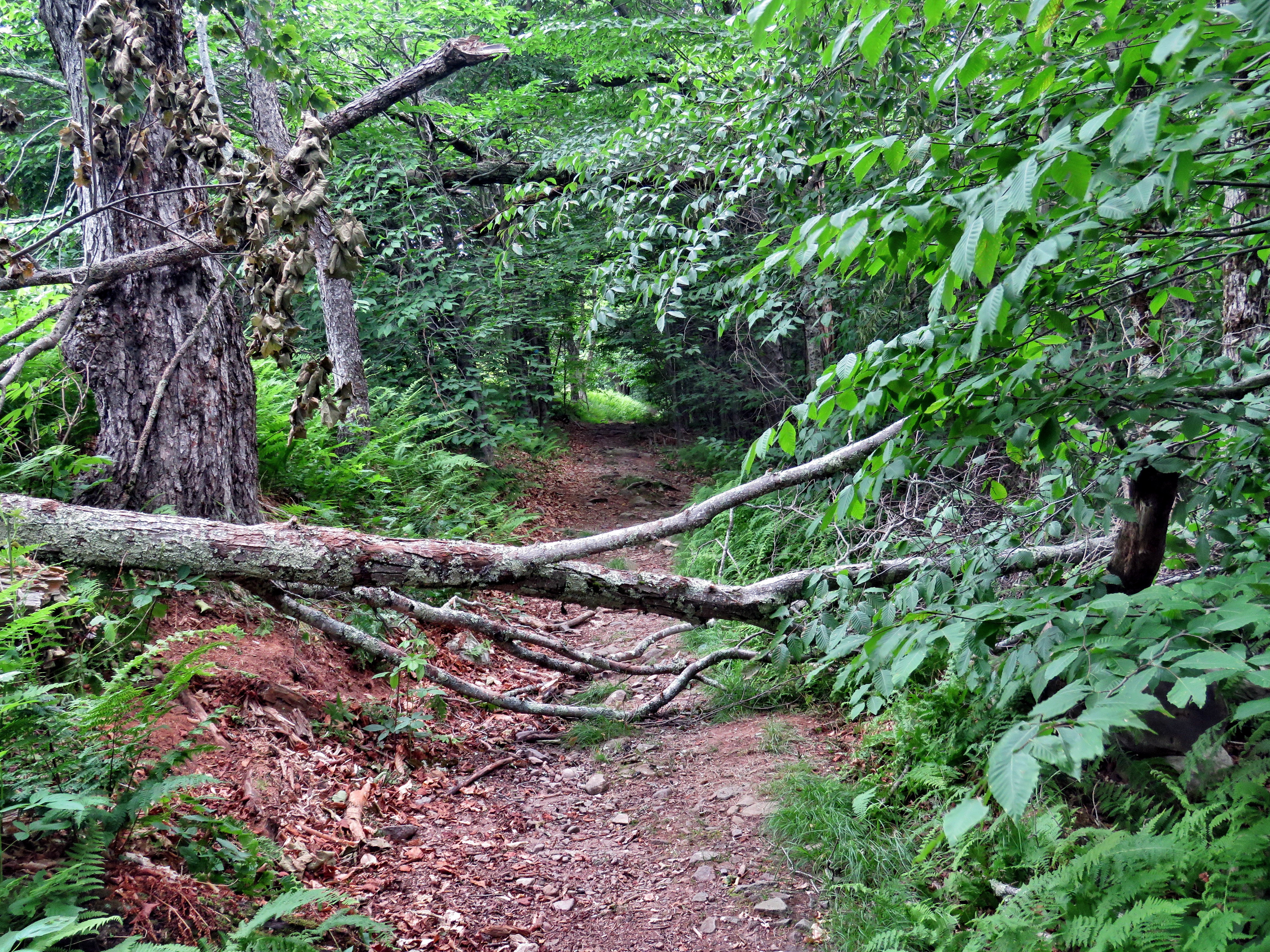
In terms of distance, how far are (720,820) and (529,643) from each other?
2.17m

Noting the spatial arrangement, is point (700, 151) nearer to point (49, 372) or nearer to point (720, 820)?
point (720, 820)

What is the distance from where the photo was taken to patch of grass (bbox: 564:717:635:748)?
4926 millimetres

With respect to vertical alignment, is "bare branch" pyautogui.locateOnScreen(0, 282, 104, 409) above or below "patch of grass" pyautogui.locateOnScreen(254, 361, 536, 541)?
above

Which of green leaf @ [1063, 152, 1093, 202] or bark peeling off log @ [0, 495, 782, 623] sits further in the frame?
bark peeling off log @ [0, 495, 782, 623]

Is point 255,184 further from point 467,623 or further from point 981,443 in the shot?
point 981,443

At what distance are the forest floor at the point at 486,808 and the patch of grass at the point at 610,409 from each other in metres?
12.4

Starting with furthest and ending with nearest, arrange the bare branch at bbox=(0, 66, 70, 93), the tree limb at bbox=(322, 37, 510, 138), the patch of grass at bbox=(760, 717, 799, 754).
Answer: the tree limb at bbox=(322, 37, 510, 138) → the bare branch at bbox=(0, 66, 70, 93) → the patch of grass at bbox=(760, 717, 799, 754)

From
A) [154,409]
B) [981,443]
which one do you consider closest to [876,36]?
[981,443]

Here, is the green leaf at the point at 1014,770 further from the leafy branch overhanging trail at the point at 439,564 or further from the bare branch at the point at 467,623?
the bare branch at the point at 467,623

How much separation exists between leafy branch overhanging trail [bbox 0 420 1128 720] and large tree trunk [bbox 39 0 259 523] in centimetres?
66

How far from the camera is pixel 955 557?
2.93 meters

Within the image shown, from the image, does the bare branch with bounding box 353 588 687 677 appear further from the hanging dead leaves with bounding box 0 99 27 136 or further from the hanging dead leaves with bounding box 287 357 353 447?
the hanging dead leaves with bounding box 0 99 27 136

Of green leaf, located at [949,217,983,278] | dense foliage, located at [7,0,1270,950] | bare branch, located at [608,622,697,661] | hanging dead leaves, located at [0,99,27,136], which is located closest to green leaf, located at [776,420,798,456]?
dense foliage, located at [7,0,1270,950]

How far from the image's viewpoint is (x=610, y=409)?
20.6 m
